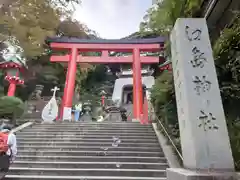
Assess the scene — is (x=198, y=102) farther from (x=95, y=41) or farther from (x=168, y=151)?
(x=95, y=41)

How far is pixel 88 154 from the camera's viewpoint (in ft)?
21.2

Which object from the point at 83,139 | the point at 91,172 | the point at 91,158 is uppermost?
the point at 83,139

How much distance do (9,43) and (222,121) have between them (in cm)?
1316

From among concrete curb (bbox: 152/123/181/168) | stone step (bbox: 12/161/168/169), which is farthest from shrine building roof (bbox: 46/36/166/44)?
stone step (bbox: 12/161/168/169)

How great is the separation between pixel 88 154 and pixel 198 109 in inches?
156

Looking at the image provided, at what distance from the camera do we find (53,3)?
1554 centimetres

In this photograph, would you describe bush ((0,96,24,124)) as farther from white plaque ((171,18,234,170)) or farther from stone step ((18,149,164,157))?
white plaque ((171,18,234,170))

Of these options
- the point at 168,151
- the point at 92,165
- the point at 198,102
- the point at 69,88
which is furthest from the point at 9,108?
the point at 198,102

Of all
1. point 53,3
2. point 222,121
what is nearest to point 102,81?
point 53,3

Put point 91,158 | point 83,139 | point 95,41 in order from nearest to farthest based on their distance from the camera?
point 91,158
point 83,139
point 95,41

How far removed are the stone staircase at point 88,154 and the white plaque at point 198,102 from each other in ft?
7.25

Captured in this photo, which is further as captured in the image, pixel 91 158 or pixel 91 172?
pixel 91 158

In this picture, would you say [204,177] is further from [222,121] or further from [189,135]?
[222,121]

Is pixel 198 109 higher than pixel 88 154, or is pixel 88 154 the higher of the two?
pixel 198 109
